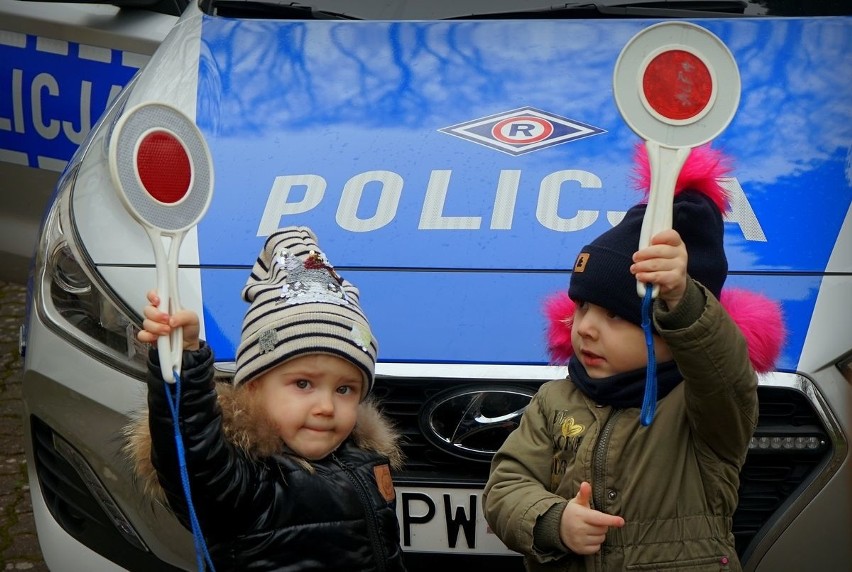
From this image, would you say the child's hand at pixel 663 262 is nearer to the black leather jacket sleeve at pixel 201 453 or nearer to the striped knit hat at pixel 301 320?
the striped knit hat at pixel 301 320

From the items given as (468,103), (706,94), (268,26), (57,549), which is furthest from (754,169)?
(57,549)

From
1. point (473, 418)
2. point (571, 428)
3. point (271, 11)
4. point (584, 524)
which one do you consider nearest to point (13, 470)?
point (271, 11)

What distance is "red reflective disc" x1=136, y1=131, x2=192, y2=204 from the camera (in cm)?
175

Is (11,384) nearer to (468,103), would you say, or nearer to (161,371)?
(468,103)

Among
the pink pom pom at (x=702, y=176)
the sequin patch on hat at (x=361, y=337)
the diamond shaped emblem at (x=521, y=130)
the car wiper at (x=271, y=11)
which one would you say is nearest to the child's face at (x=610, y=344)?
the pink pom pom at (x=702, y=176)

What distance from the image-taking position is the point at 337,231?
9.05 ft

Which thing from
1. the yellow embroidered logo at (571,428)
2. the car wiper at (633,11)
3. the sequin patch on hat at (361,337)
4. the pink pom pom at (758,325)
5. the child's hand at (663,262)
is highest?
the car wiper at (633,11)

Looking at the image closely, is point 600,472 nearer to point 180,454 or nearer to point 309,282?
point 309,282

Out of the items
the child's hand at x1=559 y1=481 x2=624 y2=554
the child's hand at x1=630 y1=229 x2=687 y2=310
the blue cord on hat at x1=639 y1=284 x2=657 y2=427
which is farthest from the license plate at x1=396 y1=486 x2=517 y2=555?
the child's hand at x1=630 y1=229 x2=687 y2=310

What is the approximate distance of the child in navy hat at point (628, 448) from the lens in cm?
192

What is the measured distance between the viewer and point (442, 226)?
274 cm

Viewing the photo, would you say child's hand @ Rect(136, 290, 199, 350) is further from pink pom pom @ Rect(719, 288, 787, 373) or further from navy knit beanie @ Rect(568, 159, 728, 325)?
pink pom pom @ Rect(719, 288, 787, 373)

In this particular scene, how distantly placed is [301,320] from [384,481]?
1.10ft

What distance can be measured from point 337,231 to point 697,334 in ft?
3.92
